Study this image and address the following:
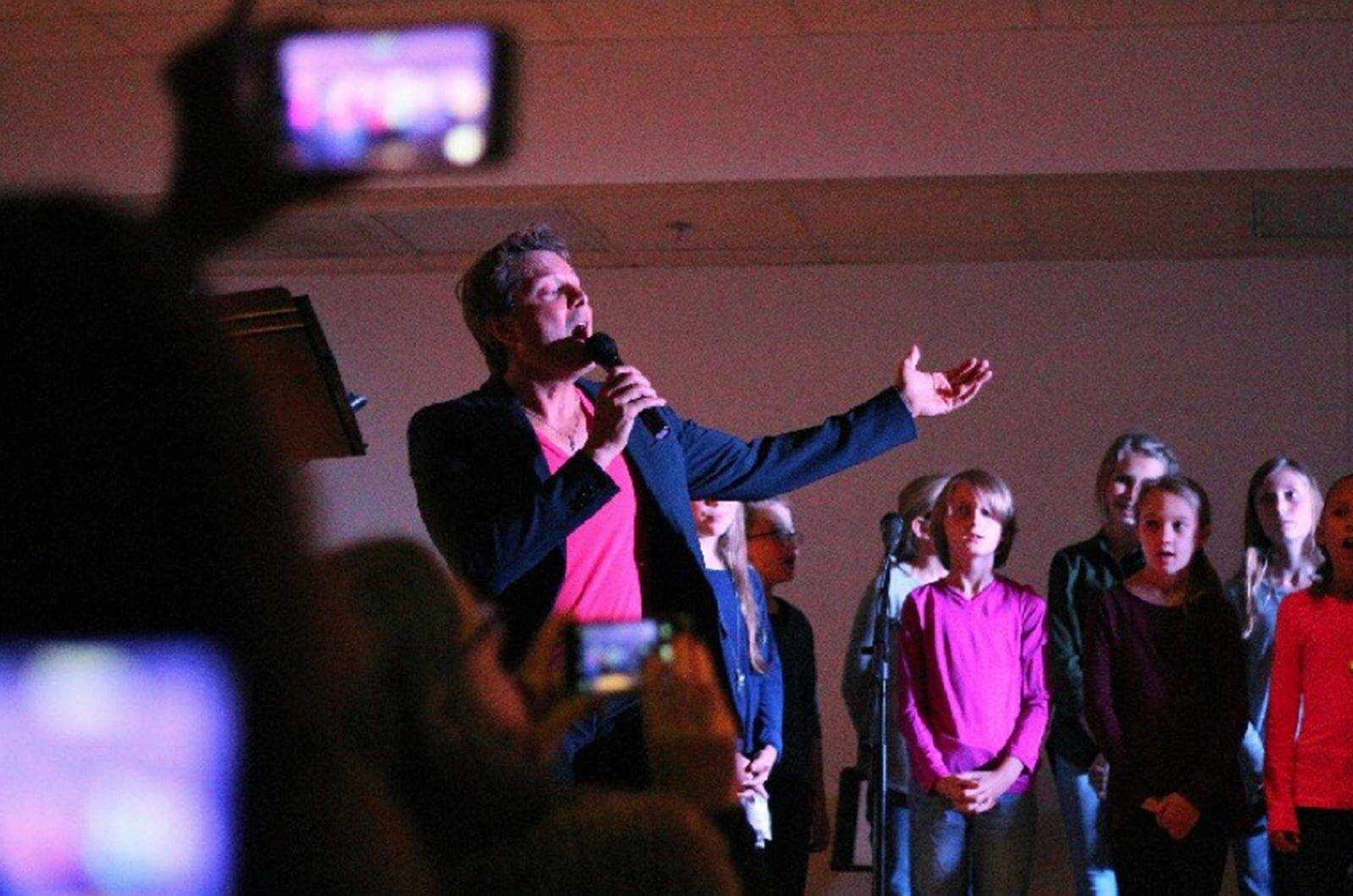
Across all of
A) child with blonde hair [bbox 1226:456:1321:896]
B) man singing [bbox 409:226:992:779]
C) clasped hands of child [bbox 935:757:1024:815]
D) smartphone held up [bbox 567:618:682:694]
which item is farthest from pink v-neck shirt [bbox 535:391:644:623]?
child with blonde hair [bbox 1226:456:1321:896]

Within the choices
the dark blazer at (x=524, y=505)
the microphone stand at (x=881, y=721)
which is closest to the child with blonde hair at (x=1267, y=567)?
the microphone stand at (x=881, y=721)

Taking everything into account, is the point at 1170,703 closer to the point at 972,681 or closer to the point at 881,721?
the point at 972,681

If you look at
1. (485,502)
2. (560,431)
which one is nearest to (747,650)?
(560,431)

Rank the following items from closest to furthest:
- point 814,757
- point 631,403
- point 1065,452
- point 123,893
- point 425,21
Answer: point 123,893 < point 425,21 < point 631,403 < point 814,757 < point 1065,452

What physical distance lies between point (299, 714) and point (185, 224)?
22cm

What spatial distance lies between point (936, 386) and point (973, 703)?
1692 mm

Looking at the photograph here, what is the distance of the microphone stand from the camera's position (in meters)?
3.81

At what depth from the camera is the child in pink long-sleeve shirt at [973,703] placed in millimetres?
4266

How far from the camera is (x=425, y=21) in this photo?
0.79m

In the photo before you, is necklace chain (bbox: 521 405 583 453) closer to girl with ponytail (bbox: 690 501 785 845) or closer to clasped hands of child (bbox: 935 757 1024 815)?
girl with ponytail (bbox: 690 501 785 845)

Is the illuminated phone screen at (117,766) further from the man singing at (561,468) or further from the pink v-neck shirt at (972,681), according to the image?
the pink v-neck shirt at (972,681)

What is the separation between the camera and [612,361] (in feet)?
7.95

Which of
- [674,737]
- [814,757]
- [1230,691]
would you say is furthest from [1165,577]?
[674,737]

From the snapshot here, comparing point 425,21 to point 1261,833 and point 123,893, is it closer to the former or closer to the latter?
point 123,893
